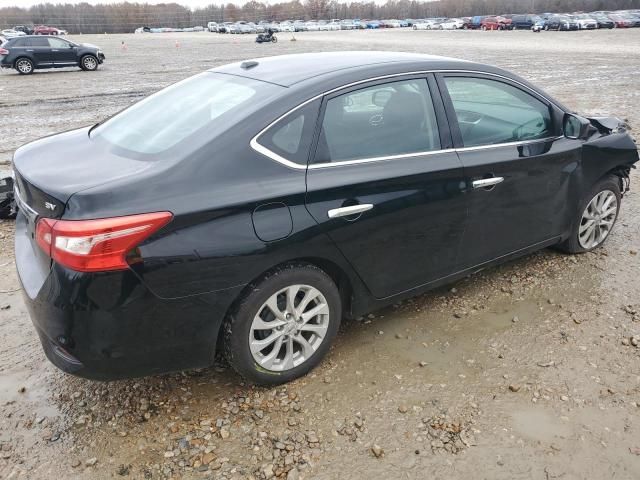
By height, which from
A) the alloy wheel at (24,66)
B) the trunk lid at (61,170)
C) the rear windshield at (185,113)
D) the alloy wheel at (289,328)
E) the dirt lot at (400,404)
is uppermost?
the rear windshield at (185,113)

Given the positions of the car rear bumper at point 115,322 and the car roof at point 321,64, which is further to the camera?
the car roof at point 321,64

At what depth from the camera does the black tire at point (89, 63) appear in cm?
2238

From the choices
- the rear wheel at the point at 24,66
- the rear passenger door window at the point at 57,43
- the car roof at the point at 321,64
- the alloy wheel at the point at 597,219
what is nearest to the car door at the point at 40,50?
the rear passenger door window at the point at 57,43

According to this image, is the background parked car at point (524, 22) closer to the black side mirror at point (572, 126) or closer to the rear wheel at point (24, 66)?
the rear wheel at point (24, 66)

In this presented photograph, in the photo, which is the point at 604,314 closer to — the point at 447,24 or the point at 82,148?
the point at 82,148

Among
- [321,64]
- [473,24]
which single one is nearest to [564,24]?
[473,24]

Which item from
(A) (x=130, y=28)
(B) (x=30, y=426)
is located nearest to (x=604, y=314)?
(B) (x=30, y=426)

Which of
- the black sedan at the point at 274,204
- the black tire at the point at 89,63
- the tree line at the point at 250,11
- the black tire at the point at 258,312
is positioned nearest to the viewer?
the black sedan at the point at 274,204

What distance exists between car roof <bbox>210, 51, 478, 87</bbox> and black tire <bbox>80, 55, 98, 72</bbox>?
22.0 meters

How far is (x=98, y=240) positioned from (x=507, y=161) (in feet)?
8.48

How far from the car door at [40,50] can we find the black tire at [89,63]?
1.21 meters

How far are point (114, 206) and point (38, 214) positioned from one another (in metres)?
0.45

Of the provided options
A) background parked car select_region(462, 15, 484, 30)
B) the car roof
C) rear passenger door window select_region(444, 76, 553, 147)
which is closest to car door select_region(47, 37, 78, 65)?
the car roof

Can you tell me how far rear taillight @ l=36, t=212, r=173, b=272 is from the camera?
7.29 feet
